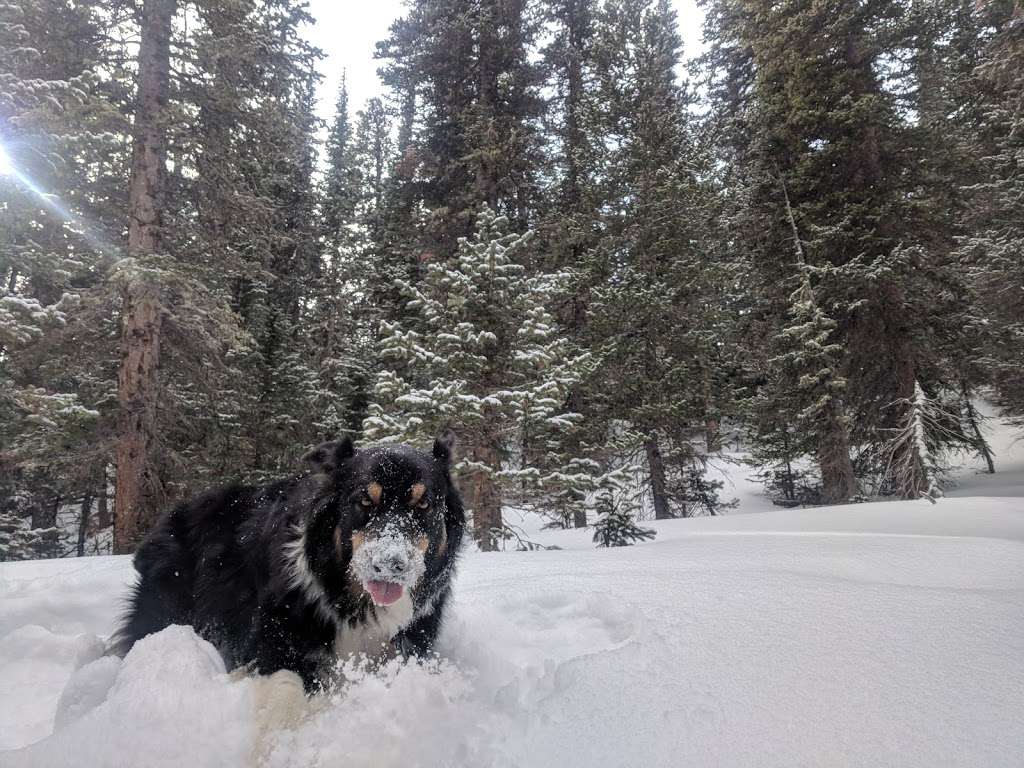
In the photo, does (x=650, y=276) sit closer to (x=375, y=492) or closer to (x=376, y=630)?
(x=375, y=492)

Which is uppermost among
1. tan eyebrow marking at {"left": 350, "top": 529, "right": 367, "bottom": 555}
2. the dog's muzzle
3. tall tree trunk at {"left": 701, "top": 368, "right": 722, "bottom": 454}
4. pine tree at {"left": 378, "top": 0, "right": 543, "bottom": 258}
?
pine tree at {"left": 378, "top": 0, "right": 543, "bottom": 258}

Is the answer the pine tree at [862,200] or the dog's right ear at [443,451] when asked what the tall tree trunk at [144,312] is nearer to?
the dog's right ear at [443,451]

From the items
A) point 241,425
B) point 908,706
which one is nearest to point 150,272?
point 241,425

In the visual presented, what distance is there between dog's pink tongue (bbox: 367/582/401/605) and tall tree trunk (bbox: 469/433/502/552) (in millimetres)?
7080

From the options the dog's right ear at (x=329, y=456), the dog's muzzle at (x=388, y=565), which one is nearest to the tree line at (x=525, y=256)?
the dog's right ear at (x=329, y=456)

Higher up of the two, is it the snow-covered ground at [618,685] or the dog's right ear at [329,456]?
the dog's right ear at [329,456]

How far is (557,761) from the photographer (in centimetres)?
196

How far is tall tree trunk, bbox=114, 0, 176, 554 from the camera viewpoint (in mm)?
9250

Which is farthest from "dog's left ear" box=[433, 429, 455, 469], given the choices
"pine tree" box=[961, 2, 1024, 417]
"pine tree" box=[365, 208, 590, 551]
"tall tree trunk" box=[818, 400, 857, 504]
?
"tall tree trunk" box=[818, 400, 857, 504]

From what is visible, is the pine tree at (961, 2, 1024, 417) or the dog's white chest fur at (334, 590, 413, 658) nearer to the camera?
the dog's white chest fur at (334, 590, 413, 658)

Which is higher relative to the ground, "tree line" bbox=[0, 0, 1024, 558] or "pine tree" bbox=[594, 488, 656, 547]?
"tree line" bbox=[0, 0, 1024, 558]

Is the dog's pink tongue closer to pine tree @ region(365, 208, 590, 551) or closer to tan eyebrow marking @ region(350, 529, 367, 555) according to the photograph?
tan eyebrow marking @ region(350, 529, 367, 555)

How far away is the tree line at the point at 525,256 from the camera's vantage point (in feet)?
30.7

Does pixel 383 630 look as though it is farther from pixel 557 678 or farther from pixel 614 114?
pixel 614 114
